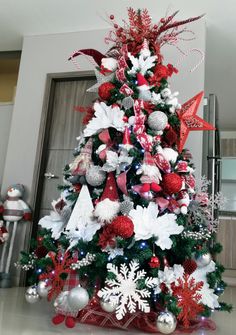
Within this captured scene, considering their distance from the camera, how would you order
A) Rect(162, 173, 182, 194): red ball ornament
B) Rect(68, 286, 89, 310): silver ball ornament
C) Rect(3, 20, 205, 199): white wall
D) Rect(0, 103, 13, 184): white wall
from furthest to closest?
1. Rect(0, 103, 13, 184): white wall
2. Rect(3, 20, 205, 199): white wall
3. Rect(162, 173, 182, 194): red ball ornament
4. Rect(68, 286, 89, 310): silver ball ornament

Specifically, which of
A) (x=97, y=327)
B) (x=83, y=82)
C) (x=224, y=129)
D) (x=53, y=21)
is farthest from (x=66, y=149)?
(x=224, y=129)

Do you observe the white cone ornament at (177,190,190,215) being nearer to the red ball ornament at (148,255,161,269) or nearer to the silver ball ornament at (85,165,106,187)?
the red ball ornament at (148,255,161,269)

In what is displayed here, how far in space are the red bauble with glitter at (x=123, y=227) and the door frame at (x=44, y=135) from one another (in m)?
1.63

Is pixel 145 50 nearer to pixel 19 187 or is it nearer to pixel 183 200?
pixel 183 200

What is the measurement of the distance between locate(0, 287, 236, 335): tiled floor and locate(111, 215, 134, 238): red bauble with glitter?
1.69 feet

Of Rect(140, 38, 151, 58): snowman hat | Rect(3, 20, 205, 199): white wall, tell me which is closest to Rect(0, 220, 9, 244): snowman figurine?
Rect(3, 20, 205, 199): white wall

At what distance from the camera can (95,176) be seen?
1787 millimetres

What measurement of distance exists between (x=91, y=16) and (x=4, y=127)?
1520mm

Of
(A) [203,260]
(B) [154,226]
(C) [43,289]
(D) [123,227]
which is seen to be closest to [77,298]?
(C) [43,289]

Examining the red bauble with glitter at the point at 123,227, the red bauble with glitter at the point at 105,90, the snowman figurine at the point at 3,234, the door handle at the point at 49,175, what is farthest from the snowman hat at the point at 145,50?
the snowman figurine at the point at 3,234

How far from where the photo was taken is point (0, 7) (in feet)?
9.89

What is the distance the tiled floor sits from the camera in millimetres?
1589

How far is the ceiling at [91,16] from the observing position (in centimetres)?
287

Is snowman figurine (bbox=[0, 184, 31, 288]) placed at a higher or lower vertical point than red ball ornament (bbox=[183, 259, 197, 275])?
higher
